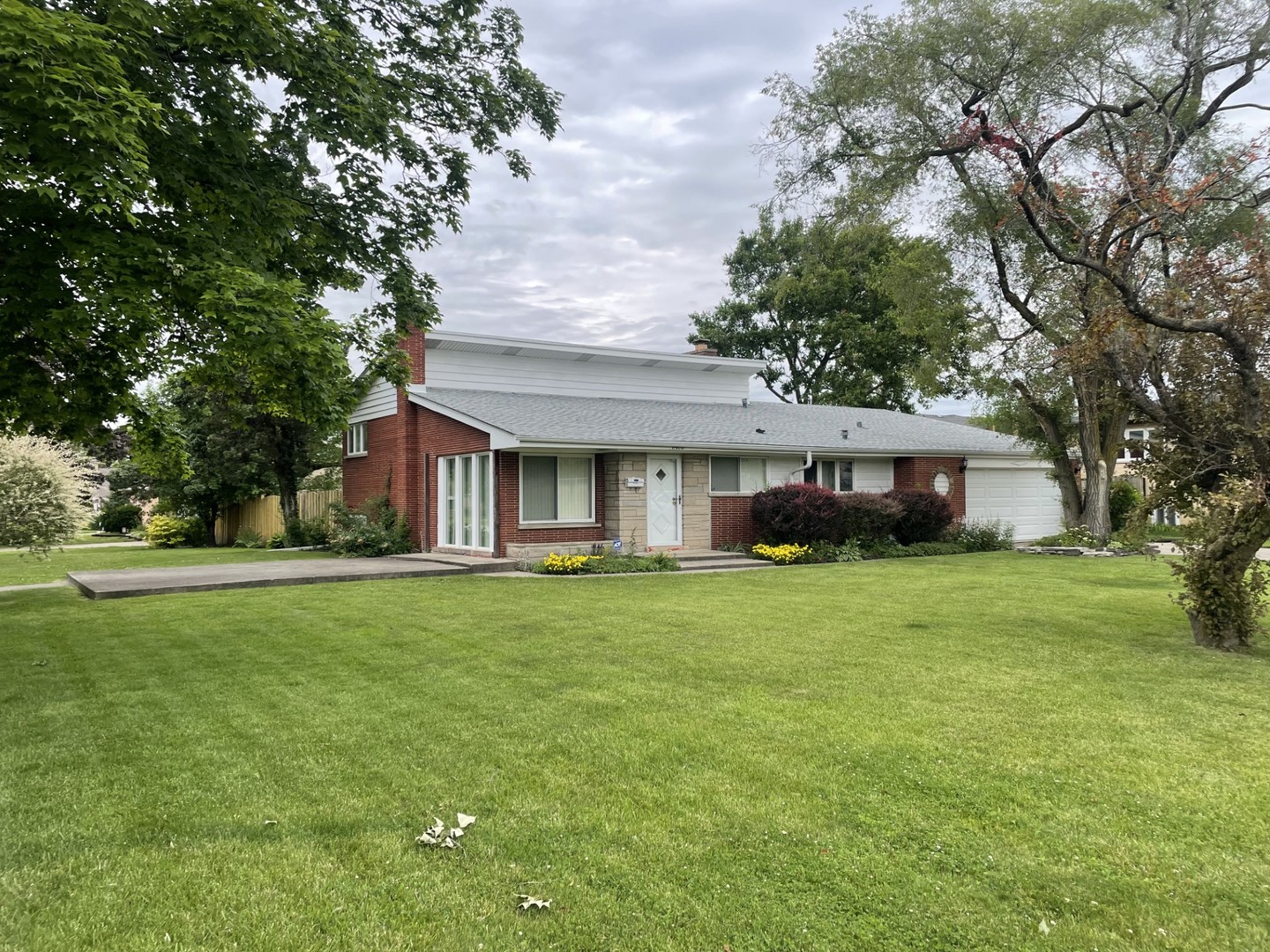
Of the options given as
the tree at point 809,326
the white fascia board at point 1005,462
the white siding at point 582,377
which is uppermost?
the tree at point 809,326

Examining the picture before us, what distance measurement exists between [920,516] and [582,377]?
9452 mm

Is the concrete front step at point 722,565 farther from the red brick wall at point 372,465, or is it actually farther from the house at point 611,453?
the red brick wall at point 372,465

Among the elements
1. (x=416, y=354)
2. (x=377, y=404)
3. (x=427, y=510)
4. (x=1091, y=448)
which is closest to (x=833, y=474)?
(x=1091, y=448)

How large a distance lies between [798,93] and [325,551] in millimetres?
15642

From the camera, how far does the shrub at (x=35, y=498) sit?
11.7m

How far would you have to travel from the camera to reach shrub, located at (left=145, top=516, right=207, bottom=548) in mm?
26188

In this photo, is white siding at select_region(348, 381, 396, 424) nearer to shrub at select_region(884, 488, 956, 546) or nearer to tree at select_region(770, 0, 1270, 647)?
tree at select_region(770, 0, 1270, 647)

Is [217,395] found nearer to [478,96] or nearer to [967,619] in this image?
[478,96]

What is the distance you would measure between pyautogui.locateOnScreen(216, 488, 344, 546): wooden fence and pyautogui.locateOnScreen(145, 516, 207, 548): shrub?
2.23ft

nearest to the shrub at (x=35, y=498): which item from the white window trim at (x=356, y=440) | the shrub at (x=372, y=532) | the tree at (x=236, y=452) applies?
the shrub at (x=372, y=532)

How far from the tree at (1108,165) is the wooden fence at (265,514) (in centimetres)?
1587

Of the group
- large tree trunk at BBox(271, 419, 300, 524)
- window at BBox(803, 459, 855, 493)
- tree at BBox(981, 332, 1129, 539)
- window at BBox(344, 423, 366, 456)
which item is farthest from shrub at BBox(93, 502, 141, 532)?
tree at BBox(981, 332, 1129, 539)

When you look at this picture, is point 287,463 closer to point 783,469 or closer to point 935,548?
point 783,469

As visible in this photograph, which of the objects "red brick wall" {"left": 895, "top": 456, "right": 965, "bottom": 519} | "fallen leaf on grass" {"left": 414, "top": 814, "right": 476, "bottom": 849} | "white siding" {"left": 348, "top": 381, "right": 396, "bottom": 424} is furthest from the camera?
"red brick wall" {"left": 895, "top": 456, "right": 965, "bottom": 519}
